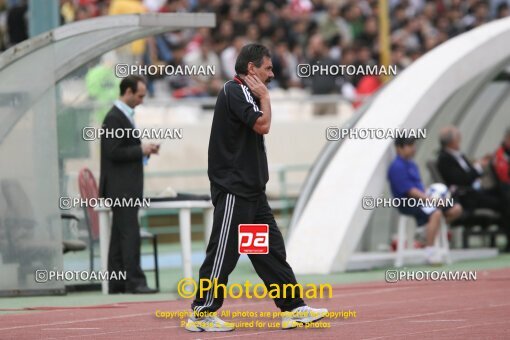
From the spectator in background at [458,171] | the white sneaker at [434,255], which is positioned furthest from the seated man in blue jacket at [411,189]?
the spectator in background at [458,171]

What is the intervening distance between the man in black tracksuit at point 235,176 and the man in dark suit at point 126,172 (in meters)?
4.28

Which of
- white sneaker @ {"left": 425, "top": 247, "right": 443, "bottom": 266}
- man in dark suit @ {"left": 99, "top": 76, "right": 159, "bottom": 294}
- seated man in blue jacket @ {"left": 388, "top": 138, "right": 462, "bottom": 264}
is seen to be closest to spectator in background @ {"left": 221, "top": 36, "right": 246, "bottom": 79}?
seated man in blue jacket @ {"left": 388, "top": 138, "right": 462, "bottom": 264}

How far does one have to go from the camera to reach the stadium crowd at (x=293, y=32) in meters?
25.6

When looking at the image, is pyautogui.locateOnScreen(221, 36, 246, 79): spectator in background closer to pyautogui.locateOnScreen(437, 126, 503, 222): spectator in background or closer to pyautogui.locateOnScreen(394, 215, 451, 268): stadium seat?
pyautogui.locateOnScreen(437, 126, 503, 222): spectator in background

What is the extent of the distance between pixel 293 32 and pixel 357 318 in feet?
57.9

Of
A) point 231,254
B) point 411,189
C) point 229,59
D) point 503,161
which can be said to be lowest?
point 231,254

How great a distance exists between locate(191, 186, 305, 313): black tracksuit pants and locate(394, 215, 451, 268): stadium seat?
7.89 metres

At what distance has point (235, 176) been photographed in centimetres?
1094

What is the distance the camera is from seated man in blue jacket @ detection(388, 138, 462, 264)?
18.4m

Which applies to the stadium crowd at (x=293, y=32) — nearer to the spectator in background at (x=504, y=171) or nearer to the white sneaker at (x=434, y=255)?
the spectator in background at (x=504, y=171)

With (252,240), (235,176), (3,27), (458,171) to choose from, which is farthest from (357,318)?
(3,27)

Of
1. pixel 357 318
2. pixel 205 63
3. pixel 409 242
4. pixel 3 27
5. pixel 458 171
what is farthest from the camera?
pixel 3 27

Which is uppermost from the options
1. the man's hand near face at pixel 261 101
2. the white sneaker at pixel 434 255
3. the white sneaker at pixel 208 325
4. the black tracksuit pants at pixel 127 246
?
the man's hand near face at pixel 261 101

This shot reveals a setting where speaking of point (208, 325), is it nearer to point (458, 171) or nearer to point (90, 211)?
point (90, 211)
